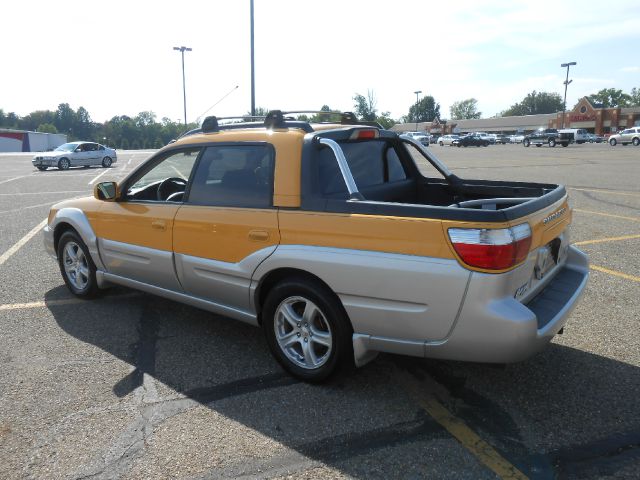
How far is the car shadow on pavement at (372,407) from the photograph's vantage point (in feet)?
8.61

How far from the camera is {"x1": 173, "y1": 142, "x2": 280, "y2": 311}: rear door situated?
345 centimetres

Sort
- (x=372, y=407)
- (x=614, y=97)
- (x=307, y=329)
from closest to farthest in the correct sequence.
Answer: (x=372, y=407) < (x=307, y=329) < (x=614, y=97)

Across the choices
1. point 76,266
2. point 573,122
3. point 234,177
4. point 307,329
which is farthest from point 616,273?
point 573,122

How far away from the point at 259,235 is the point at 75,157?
90.5 ft

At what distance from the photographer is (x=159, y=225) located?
13.5ft

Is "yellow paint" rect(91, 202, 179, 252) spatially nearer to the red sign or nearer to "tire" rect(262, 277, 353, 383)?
"tire" rect(262, 277, 353, 383)

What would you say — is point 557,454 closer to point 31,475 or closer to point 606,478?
point 606,478

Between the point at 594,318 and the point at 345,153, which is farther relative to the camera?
the point at 594,318

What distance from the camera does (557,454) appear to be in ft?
8.61

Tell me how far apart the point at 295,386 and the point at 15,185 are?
1752 centimetres

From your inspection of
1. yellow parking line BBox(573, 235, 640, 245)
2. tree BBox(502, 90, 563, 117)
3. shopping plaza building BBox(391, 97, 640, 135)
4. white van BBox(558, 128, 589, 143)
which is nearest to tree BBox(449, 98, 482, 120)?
tree BBox(502, 90, 563, 117)

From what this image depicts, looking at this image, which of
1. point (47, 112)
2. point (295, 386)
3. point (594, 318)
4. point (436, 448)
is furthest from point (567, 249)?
point (47, 112)

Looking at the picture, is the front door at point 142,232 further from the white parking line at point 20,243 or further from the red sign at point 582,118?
the red sign at point 582,118

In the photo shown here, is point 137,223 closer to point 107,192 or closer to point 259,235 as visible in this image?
point 107,192
